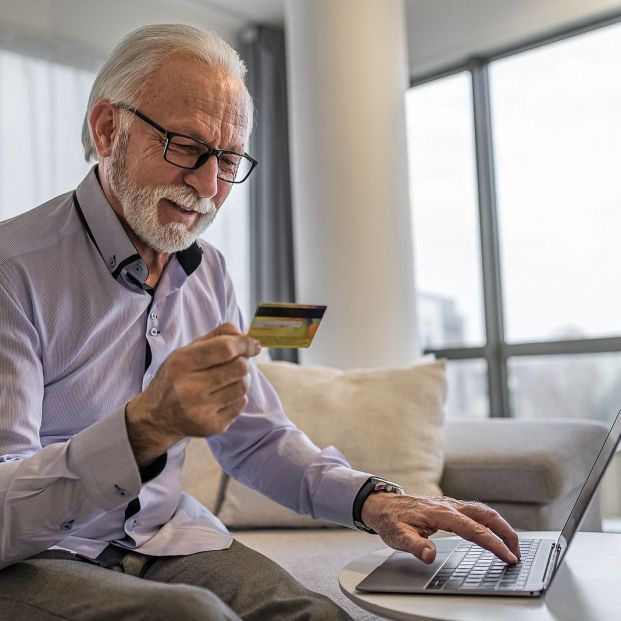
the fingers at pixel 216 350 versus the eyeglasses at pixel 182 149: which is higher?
the eyeglasses at pixel 182 149

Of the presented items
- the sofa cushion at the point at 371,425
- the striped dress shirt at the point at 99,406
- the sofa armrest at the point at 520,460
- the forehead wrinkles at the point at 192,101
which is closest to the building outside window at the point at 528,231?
the sofa armrest at the point at 520,460

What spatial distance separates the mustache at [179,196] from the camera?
49.4 inches

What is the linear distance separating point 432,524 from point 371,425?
1020 mm

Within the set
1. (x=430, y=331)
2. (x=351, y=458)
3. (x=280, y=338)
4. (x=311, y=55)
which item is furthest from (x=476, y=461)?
(x=430, y=331)

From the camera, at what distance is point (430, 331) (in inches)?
183

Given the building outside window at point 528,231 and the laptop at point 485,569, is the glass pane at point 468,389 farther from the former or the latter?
the laptop at point 485,569

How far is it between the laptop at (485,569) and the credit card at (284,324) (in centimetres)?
31

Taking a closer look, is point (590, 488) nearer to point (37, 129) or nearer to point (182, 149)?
point (182, 149)

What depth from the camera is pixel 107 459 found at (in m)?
0.90

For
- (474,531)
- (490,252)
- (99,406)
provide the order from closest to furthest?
(474,531), (99,406), (490,252)

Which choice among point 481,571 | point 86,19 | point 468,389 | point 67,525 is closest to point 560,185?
point 468,389

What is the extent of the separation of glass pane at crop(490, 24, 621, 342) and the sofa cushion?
2.20 m

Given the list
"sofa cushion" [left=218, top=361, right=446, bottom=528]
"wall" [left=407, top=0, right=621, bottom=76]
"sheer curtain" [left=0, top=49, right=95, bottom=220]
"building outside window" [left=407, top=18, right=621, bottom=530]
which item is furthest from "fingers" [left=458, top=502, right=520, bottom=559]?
"wall" [left=407, top=0, right=621, bottom=76]

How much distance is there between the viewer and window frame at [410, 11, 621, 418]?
14.0ft
